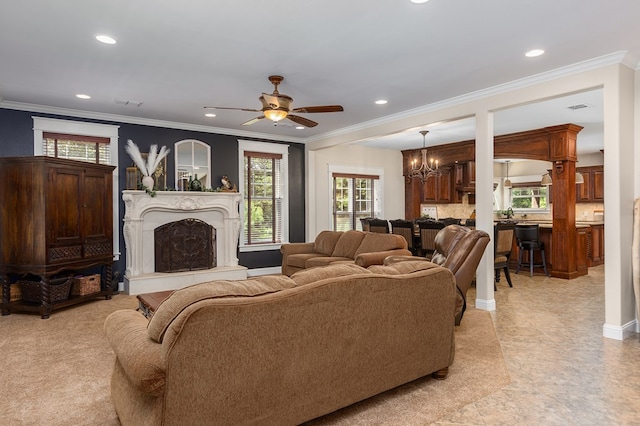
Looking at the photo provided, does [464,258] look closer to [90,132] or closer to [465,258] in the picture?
[465,258]

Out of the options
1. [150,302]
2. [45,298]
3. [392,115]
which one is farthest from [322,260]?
[45,298]

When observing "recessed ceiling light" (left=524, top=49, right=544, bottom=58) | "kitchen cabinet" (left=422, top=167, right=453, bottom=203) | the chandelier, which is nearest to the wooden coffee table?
"recessed ceiling light" (left=524, top=49, right=544, bottom=58)

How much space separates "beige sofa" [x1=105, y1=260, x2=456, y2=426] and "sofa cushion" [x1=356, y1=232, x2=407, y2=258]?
3108 millimetres

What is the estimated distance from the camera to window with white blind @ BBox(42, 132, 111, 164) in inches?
219

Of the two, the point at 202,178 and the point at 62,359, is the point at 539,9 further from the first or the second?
the point at 202,178

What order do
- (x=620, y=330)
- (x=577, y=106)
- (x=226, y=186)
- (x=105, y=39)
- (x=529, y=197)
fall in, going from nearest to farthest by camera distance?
(x=105, y=39)
(x=620, y=330)
(x=577, y=106)
(x=226, y=186)
(x=529, y=197)

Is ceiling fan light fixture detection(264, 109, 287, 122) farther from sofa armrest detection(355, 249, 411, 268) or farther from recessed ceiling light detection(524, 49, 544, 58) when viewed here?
recessed ceiling light detection(524, 49, 544, 58)

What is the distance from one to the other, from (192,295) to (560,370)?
2.76m

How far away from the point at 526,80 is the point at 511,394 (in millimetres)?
3300

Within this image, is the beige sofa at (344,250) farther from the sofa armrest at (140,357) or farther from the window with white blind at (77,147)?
the sofa armrest at (140,357)

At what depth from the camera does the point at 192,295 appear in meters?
1.72

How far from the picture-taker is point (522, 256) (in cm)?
748

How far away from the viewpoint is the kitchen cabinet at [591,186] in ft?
30.7

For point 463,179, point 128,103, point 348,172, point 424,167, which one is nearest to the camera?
point 128,103
